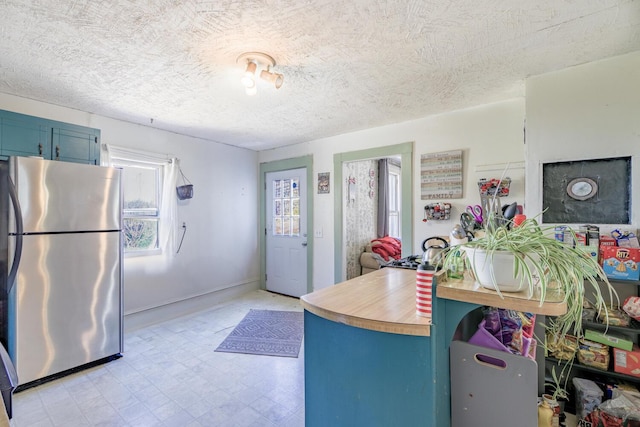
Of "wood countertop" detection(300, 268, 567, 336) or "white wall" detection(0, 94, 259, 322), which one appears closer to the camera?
"wood countertop" detection(300, 268, 567, 336)

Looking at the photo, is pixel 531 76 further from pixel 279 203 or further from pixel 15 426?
pixel 15 426

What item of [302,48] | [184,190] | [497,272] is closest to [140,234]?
[184,190]

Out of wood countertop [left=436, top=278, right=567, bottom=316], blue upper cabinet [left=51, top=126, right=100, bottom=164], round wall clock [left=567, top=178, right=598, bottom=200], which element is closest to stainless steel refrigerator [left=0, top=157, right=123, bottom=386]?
blue upper cabinet [left=51, top=126, right=100, bottom=164]

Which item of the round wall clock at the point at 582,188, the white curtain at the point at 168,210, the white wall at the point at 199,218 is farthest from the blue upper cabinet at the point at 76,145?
the round wall clock at the point at 582,188

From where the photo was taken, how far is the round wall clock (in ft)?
6.40

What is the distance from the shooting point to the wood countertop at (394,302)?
2.83ft

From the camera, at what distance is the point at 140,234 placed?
341 centimetres

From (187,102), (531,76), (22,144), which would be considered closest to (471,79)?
(531,76)

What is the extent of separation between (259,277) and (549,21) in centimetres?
452

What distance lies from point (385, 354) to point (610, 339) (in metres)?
1.73

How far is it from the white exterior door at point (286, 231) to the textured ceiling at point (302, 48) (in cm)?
175

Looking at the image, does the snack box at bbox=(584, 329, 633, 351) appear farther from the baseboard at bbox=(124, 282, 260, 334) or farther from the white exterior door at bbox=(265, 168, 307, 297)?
the baseboard at bbox=(124, 282, 260, 334)

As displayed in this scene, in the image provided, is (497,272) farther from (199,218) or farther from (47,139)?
(199,218)

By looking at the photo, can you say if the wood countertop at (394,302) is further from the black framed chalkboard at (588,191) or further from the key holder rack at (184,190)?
the key holder rack at (184,190)
